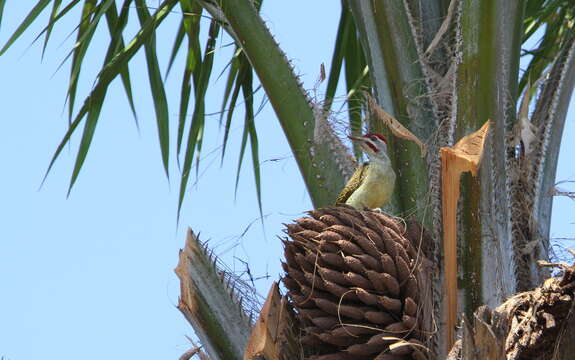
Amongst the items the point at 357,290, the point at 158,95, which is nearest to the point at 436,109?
the point at 357,290

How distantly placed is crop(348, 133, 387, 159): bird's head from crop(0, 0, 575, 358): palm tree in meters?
0.10

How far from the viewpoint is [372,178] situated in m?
4.88

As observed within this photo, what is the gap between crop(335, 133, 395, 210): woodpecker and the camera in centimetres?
466

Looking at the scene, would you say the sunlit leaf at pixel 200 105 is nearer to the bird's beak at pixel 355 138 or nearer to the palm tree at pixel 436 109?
the palm tree at pixel 436 109

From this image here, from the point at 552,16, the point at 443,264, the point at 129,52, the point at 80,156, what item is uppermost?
the point at 129,52

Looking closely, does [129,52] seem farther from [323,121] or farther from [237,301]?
[237,301]

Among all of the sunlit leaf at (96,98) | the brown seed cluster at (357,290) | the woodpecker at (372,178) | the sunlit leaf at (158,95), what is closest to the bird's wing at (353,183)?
the woodpecker at (372,178)

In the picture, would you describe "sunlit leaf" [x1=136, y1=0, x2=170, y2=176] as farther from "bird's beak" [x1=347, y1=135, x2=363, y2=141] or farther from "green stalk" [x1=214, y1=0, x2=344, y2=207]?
"bird's beak" [x1=347, y1=135, x2=363, y2=141]

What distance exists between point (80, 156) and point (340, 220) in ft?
6.65

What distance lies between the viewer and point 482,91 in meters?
3.54

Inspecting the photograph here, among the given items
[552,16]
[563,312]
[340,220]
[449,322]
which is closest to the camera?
[563,312]

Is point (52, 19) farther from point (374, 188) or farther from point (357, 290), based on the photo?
point (357, 290)

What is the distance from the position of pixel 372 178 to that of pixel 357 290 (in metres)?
1.52

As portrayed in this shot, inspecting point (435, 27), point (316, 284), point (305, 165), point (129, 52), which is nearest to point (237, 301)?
point (316, 284)
